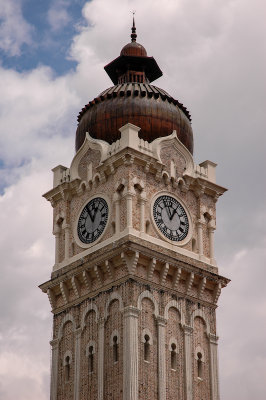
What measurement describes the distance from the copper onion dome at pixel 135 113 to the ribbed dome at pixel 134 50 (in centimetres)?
11

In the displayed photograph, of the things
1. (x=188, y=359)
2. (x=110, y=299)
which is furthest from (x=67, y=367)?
(x=188, y=359)

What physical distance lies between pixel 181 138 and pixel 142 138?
8.73 feet

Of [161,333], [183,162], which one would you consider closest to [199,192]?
[183,162]

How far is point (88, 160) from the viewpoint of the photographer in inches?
2212

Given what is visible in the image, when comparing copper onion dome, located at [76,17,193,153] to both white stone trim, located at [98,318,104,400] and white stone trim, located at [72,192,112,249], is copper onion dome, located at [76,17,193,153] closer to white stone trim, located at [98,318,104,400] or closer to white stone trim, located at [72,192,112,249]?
white stone trim, located at [72,192,112,249]

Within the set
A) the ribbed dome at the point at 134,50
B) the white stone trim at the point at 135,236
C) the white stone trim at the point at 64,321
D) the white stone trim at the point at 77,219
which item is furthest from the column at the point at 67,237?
the ribbed dome at the point at 134,50

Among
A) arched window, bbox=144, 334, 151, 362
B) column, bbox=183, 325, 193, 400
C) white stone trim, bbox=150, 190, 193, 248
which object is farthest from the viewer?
white stone trim, bbox=150, 190, 193, 248

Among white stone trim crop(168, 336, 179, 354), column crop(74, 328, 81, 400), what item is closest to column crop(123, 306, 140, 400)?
white stone trim crop(168, 336, 179, 354)

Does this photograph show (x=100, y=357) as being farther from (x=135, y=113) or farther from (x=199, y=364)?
(x=135, y=113)

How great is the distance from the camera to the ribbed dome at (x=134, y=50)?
195 feet

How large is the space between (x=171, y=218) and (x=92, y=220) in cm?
418

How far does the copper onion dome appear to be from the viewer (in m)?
55.8

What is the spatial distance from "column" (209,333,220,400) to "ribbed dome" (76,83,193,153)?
36.3 ft

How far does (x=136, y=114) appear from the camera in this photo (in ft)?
183
